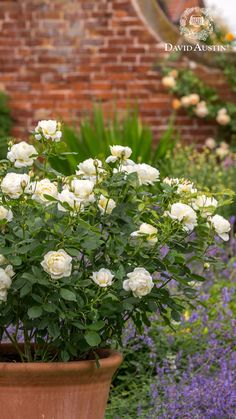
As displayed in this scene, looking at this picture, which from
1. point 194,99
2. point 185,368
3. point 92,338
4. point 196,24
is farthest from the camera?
point 194,99

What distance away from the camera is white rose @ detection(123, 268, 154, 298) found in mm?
2211

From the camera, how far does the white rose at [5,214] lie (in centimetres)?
219

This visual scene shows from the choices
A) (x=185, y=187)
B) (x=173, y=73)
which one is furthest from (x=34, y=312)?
(x=173, y=73)

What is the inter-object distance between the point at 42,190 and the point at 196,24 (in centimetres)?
628

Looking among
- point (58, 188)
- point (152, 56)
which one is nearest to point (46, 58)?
point (152, 56)

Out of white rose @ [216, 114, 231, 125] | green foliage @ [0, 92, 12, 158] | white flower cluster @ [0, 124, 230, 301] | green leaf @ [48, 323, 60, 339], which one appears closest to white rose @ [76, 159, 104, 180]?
white flower cluster @ [0, 124, 230, 301]

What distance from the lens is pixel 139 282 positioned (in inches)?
86.9

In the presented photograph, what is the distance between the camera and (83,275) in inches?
91.9

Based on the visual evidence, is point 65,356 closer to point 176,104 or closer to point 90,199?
point 90,199

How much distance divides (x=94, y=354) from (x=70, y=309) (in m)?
0.16

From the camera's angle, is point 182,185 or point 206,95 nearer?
point 182,185

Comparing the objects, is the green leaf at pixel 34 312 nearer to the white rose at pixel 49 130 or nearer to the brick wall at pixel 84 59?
the white rose at pixel 49 130

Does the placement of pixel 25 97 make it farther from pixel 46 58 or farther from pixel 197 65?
pixel 197 65

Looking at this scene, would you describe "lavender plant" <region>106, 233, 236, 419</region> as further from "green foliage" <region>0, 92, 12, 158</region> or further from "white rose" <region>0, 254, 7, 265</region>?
"green foliage" <region>0, 92, 12, 158</region>
